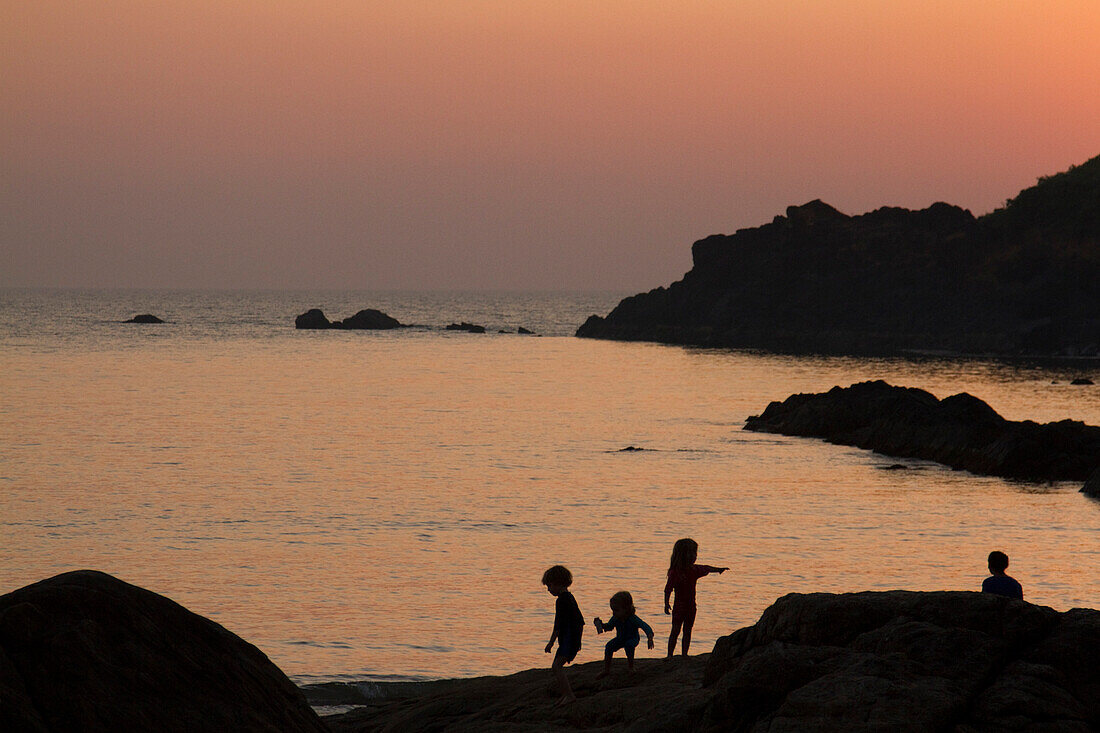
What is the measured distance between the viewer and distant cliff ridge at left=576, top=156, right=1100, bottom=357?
145000mm

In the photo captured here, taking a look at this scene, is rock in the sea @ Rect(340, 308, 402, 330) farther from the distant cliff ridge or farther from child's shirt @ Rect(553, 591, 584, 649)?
child's shirt @ Rect(553, 591, 584, 649)

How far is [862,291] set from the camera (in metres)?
175

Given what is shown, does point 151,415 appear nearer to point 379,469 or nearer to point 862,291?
point 379,469

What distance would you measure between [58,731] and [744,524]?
25187 mm

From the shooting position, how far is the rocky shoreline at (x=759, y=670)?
30.2 ft

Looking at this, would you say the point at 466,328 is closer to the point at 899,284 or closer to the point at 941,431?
the point at 899,284

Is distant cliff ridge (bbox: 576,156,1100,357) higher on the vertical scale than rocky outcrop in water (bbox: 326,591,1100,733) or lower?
higher

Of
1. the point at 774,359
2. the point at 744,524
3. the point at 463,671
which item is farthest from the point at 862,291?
the point at 463,671

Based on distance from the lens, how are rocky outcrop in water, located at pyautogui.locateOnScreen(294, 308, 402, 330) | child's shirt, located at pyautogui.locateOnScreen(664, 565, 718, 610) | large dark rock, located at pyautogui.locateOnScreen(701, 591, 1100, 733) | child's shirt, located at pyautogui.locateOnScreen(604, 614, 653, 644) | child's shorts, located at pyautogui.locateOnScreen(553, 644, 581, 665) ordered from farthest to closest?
1. rocky outcrop in water, located at pyautogui.locateOnScreen(294, 308, 402, 330)
2. child's shirt, located at pyautogui.locateOnScreen(664, 565, 718, 610)
3. child's shirt, located at pyautogui.locateOnScreen(604, 614, 653, 644)
4. child's shorts, located at pyautogui.locateOnScreen(553, 644, 581, 665)
5. large dark rock, located at pyautogui.locateOnScreen(701, 591, 1100, 733)

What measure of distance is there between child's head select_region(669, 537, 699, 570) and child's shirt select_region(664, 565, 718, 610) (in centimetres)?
12

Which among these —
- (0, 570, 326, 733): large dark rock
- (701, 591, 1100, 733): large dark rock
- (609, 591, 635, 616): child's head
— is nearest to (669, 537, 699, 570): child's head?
(609, 591, 635, 616): child's head

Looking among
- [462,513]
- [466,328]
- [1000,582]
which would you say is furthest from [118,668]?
[466,328]

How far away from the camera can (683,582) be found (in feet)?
46.8

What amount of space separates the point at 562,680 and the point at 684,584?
2.51 m
